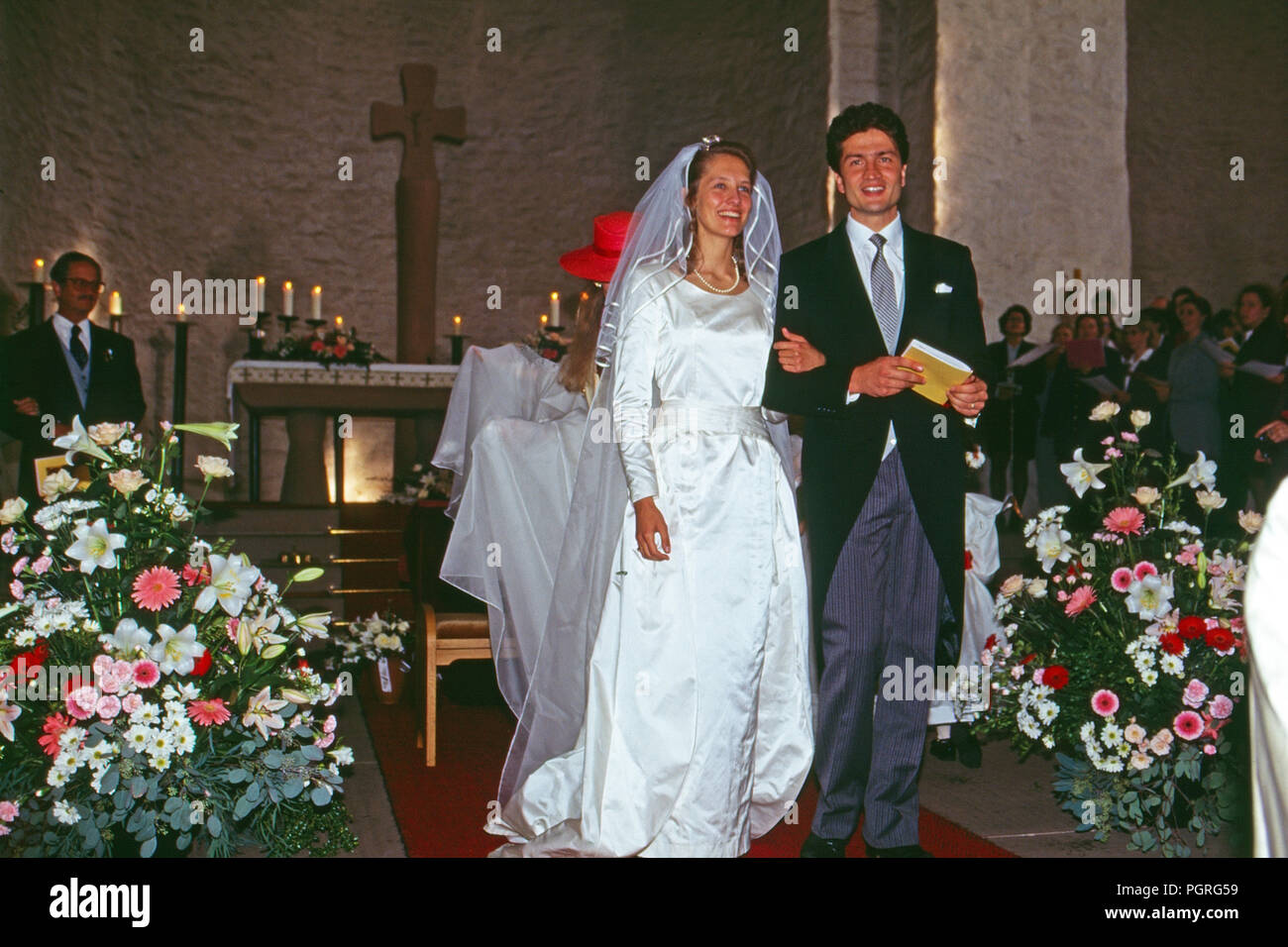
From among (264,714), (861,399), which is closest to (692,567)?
(861,399)

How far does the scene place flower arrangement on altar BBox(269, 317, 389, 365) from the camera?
807cm

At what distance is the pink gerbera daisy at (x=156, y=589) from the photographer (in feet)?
8.70

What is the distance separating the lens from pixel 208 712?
2.64 metres

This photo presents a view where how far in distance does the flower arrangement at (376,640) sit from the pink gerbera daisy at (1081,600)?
2.93 m

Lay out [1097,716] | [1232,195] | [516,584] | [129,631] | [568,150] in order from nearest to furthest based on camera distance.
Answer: [129,631]
[1097,716]
[516,584]
[568,150]
[1232,195]

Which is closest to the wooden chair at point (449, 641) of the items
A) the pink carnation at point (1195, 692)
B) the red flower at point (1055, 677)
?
the red flower at point (1055, 677)

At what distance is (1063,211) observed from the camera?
25.7 feet

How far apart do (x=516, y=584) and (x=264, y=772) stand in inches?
52.2

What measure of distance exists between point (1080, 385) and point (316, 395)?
16.3ft

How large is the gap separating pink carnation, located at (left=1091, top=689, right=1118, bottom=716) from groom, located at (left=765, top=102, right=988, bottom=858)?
500 millimetres

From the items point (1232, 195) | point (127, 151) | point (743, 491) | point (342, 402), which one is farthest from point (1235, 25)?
point (743, 491)

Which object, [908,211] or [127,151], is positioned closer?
[908,211]

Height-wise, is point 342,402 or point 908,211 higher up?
point 908,211

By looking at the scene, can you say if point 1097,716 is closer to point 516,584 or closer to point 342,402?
point 516,584
